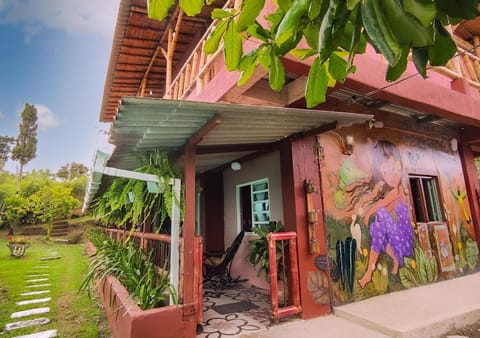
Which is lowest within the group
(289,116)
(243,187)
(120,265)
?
(120,265)

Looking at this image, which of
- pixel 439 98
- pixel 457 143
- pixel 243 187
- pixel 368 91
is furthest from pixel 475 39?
pixel 243 187

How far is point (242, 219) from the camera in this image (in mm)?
5930

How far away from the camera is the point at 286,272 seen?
386 cm

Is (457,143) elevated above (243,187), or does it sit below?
above

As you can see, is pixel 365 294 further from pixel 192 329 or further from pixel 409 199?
pixel 192 329

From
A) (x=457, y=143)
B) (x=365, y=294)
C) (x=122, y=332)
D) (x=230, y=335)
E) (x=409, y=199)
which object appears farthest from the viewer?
(x=457, y=143)

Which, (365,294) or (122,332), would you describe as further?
(365,294)

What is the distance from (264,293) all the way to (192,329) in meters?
2.23

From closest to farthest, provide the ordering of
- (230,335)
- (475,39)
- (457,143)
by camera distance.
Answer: (230,335)
(457,143)
(475,39)

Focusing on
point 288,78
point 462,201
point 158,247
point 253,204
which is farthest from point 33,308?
point 462,201

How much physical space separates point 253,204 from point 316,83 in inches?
185

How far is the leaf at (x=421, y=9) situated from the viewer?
59 centimetres

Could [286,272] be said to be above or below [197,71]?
below

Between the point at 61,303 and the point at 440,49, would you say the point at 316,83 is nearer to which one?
the point at 440,49
